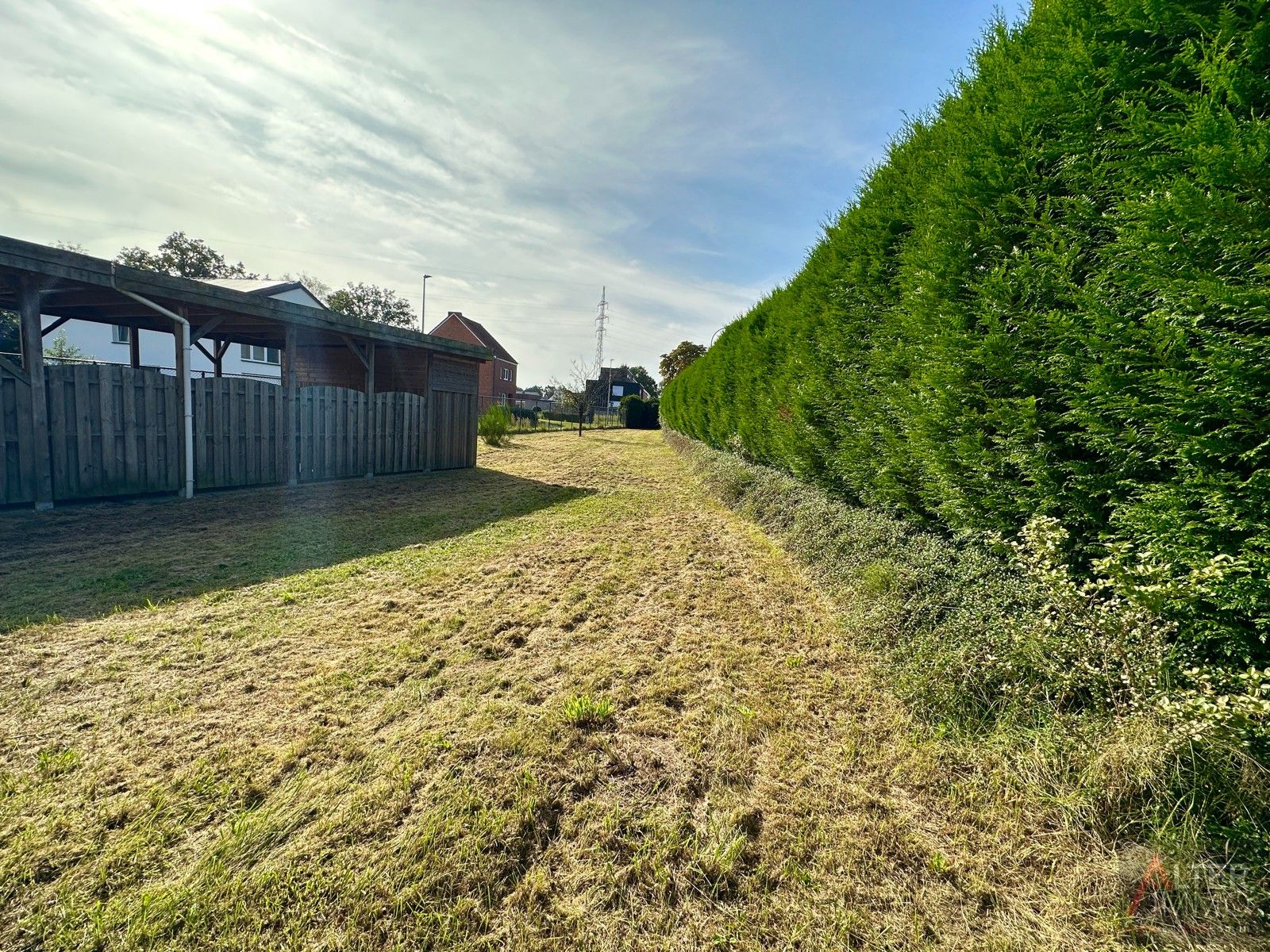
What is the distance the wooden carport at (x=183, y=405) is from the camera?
557 cm

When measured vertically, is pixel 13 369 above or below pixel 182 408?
above

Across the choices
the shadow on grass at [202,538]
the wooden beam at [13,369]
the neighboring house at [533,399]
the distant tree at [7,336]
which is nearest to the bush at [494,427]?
the shadow on grass at [202,538]

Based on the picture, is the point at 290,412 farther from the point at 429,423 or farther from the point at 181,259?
the point at 181,259

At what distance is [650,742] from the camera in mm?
2295

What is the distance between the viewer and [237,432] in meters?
7.63

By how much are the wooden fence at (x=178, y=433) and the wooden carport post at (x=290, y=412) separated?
0.16 feet

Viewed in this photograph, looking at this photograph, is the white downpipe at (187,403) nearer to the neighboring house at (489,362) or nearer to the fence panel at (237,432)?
the fence panel at (237,432)

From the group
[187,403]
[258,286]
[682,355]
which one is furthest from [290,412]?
[682,355]

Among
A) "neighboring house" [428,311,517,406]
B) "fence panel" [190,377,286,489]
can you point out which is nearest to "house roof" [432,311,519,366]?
"neighboring house" [428,311,517,406]

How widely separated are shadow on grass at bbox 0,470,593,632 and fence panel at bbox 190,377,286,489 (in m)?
0.31

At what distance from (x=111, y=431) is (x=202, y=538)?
8.87 ft

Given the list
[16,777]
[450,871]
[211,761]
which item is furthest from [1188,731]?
[16,777]

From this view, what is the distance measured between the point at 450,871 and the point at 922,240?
429 centimetres

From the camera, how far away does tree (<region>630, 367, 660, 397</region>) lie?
212ft
